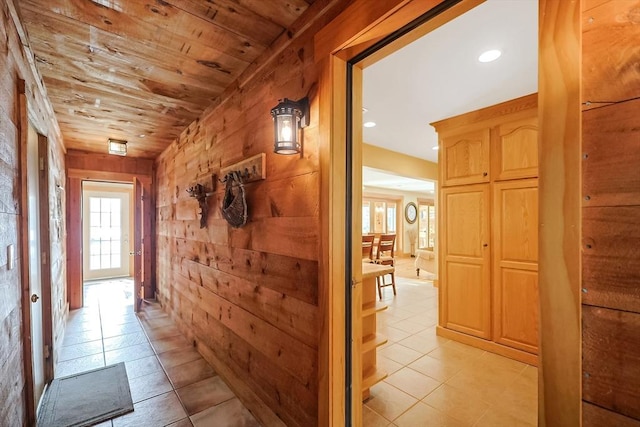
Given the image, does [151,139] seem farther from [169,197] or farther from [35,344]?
[35,344]

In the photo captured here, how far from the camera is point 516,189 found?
2.73 metres

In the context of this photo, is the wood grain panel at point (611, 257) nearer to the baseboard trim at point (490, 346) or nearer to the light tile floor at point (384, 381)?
the light tile floor at point (384, 381)

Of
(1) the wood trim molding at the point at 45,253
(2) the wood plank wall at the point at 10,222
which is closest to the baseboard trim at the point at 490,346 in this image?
(2) the wood plank wall at the point at 10,222

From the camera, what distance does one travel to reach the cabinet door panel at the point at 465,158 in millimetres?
2962

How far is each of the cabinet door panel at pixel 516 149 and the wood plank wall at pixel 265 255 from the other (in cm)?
233

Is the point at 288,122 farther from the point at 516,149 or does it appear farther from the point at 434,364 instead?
the point at 434,364

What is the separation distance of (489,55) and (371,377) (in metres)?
2.58

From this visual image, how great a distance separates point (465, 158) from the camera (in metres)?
3.11

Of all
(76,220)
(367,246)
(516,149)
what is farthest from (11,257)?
(367,246)

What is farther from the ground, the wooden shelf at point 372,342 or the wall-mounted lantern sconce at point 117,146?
the wall-mounted lantern sconce at point 117,146

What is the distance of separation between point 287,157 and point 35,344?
230 cm

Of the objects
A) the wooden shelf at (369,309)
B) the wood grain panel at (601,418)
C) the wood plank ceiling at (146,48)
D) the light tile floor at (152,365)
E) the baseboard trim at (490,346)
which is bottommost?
the light tile floor at (152,365)

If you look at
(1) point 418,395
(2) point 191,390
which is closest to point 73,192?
(2) point 191,390

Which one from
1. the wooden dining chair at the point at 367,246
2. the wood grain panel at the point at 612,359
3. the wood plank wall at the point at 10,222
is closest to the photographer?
the wood grain panel at the point at 612,359
